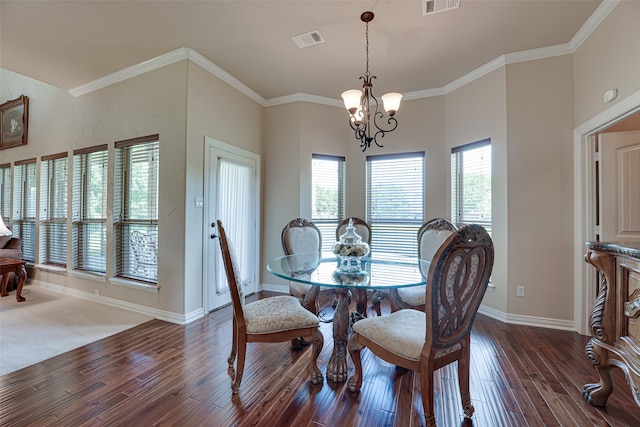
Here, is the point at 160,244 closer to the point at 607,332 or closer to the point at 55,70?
the point at 55,70

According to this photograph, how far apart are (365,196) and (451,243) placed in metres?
2.92

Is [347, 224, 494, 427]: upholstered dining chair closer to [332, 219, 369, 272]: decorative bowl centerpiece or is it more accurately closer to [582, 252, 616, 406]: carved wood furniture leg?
[332, 219, 369, 272]: decorative bowl centerpiece

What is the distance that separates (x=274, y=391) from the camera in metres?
1.82

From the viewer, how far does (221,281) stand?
11.3ft

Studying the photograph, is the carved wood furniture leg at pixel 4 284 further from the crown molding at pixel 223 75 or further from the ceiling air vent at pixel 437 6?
the ceiling air vent at pixel 437 6

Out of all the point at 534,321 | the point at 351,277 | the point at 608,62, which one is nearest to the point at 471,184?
the point at 608,62

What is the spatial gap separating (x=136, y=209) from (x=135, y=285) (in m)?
0.94

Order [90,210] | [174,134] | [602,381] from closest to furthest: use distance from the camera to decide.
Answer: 1. [602,381]
2. [174,134]
3. [90,210]

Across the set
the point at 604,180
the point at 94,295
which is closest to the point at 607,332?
the point at 604,180

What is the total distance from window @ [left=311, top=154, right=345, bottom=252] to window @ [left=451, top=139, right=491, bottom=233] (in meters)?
1.63

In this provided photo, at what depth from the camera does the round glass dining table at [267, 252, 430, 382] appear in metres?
1.79

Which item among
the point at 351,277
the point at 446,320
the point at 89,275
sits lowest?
the point at 89,275

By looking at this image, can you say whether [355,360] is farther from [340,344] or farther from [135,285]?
[135,285]

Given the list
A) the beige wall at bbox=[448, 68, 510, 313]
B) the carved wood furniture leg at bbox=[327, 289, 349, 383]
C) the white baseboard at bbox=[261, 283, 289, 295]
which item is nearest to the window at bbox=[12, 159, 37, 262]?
the white baseboard at bbox=[261, 283, 289, 295]
